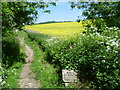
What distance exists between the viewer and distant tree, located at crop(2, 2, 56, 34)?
451 cm

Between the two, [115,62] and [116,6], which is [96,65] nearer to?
[115,62]

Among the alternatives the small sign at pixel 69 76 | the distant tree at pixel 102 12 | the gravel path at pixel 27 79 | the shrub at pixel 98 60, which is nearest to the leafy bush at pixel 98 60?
the shrub at pixel 98 60

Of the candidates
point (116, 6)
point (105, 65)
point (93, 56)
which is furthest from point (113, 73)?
point (116, 6)

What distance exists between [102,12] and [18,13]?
3.18m

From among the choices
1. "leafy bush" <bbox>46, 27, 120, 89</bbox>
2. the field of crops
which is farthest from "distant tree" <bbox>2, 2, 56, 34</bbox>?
"leafy bush" <bbox>46, 27, 120, 89</bbox>

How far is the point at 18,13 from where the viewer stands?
5574 mm

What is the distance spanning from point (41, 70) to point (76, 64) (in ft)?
3.90

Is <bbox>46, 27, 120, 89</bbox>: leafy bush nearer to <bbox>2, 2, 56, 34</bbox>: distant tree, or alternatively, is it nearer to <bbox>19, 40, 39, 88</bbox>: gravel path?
<bbox>19, 40, 39, 88</bbox>: gravel path

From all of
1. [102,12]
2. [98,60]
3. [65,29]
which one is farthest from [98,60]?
[65,29]

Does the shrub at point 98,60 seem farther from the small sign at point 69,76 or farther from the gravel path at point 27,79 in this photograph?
the gravel path at point 27,79

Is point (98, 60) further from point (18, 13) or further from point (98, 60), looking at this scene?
point (18, 13)

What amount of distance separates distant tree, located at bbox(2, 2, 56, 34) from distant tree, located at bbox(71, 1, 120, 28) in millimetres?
1575

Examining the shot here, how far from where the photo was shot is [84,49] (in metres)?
4.40

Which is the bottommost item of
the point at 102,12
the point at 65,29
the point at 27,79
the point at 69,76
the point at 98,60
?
the point at 27,79
